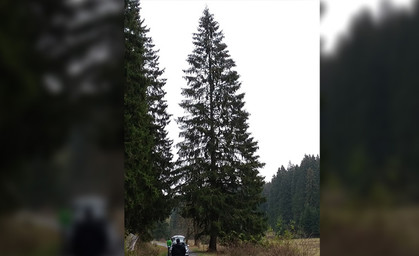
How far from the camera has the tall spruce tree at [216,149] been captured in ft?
65.8

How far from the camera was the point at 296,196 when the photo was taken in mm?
17250

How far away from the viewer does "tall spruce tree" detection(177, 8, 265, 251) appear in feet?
65.8

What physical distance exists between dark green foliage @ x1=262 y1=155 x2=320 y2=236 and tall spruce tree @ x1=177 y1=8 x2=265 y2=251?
109 centimetres

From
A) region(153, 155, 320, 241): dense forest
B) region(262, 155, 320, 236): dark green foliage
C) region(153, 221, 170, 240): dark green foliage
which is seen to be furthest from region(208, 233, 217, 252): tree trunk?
region(153, 221, 170, 240): dark green foliage

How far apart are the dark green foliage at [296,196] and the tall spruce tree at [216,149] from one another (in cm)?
109
